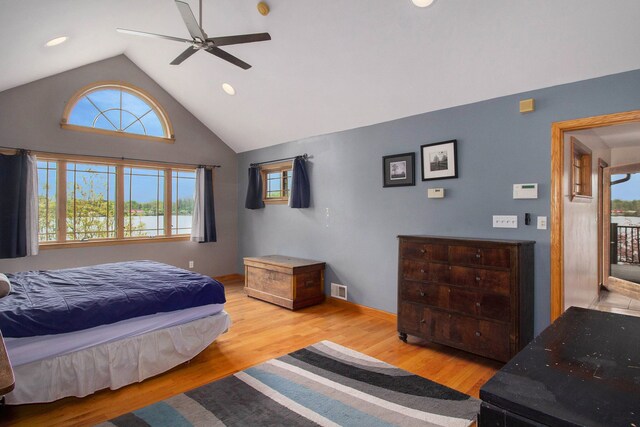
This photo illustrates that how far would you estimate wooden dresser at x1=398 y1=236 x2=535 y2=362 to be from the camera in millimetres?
2697

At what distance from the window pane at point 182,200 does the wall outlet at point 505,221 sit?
457 centimetres

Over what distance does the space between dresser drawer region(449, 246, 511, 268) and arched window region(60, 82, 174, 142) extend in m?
4.51

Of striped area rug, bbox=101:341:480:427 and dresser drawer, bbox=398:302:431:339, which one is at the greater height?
dresser drawer, bbox=398:302:431:339

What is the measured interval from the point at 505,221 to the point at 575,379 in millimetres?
2698

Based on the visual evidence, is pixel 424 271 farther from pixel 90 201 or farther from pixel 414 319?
pixel 90 201

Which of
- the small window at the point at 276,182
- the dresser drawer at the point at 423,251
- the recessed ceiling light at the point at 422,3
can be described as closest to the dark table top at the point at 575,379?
the dresser drawer at the point at 423,251

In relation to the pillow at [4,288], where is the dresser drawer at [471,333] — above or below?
below

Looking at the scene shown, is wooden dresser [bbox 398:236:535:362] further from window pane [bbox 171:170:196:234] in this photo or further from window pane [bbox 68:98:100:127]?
window pane [bbox 68:98:100:127]

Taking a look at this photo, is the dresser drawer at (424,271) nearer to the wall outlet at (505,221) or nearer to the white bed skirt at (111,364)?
the wall outlet at (505,221)

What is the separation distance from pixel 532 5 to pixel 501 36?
0.29 m

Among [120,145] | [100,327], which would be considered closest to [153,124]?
[120,145]

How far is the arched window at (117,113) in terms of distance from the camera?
15.3ft

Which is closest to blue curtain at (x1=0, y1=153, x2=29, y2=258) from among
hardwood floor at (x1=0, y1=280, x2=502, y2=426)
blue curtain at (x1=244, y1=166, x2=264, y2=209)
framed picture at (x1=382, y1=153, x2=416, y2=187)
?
hardwood floor at (x1=0, y1=280, x2=502, y2=426)

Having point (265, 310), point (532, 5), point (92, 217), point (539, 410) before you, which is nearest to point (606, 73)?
point (532, 5)
